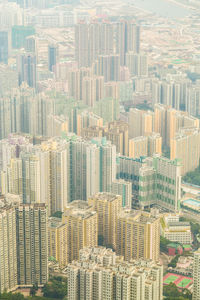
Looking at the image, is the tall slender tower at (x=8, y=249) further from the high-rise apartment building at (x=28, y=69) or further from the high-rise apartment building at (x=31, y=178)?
the high-rise apartment building at (x=28, y=69)

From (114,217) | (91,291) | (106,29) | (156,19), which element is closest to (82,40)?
(106,29)

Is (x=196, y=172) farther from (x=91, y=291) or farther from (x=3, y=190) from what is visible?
(x=91, y=291)

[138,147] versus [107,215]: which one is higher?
[138,147]

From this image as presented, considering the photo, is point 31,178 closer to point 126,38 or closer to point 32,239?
point 32,239

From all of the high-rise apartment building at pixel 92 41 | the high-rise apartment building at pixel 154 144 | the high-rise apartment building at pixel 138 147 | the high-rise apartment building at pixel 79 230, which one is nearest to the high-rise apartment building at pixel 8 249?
the high-rise apartment building at pixel 79 230

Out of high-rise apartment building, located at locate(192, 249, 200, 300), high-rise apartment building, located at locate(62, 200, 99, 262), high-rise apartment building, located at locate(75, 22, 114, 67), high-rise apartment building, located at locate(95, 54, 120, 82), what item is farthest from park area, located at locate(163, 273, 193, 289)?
high-rise apartment building, located at locate(75, 22, 114, 67)

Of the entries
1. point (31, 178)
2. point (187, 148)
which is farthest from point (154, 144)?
point (31, 178)
